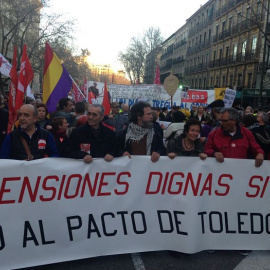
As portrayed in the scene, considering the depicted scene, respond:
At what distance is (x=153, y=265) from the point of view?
3.14m

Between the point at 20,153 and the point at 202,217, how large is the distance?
2.02 metres

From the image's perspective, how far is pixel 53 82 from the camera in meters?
5.70

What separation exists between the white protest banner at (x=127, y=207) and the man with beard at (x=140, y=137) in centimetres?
41

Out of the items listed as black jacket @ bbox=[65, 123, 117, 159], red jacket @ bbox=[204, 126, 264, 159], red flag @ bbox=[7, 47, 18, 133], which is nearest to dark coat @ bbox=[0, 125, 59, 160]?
black jacket @ bbox=[65, 123, 117, 159]

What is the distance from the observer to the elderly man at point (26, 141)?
3.21 m

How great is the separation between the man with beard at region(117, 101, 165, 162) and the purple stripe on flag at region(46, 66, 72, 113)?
2.38 meters

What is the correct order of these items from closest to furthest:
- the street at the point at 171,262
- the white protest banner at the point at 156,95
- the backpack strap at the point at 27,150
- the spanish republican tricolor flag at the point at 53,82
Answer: the street at the point at 171,262, the backpack strap at the point at 27,150, the spanish republican tricolor flag at the point at 53,82, the white protest banner at the point at 156,95

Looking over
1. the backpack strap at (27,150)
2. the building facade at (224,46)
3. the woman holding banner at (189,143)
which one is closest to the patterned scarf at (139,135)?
the woman holding banner at (189,143)

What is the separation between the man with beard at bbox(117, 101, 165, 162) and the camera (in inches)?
147

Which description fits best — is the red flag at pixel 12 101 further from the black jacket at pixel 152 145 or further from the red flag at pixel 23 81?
the black jacket at pixel 152 145

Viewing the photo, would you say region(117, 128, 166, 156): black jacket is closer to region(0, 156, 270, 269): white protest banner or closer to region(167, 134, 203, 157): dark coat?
region(167, 134, 203, 157): dark coat

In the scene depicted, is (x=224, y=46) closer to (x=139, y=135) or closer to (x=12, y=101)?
(x=12, y=101)

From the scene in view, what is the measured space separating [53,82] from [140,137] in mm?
2682

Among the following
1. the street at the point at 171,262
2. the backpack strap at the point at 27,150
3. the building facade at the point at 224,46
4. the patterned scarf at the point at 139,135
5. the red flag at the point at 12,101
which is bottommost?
the street at the point at 171,262
